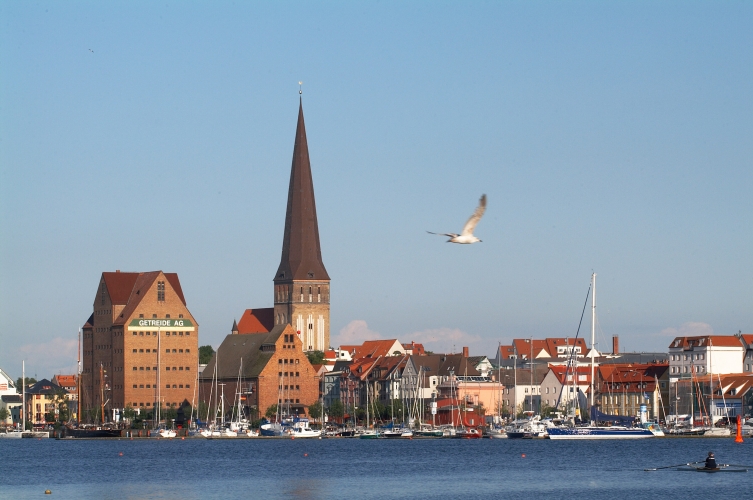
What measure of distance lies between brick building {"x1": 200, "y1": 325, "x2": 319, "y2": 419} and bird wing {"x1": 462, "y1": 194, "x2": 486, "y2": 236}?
5417 inches

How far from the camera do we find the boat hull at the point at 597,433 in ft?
407

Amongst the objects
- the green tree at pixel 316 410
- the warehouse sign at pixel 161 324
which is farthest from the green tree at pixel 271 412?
the warehouse sign at pixel 161 324

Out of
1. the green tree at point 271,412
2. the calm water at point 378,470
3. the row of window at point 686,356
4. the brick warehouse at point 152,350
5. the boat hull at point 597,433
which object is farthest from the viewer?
the brick warehouse at point 152,350

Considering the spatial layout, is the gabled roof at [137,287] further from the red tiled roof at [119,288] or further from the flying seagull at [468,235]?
the flying seagull at [468,235]

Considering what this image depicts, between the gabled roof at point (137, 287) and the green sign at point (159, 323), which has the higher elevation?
the gabled roof at point (137, 287)

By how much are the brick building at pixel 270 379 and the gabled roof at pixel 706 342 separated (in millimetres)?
46232

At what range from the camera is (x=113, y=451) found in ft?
416

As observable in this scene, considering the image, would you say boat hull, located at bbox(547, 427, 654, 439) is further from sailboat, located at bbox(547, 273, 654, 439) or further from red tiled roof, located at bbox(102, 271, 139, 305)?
red tiled roof, located at bbox(102, 271, 139, 305)

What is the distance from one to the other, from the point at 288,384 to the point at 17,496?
116778 mm

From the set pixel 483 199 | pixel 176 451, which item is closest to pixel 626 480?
pixel 483 199

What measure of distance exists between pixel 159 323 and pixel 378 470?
10455 centimetres

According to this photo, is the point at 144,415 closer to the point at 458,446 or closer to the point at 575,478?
the point at 458,446

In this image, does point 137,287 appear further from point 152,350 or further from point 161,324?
point 152,350

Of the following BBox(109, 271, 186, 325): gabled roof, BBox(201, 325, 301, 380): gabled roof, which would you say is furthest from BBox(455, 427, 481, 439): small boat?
BBox(109, 271, 186, 325): gabled roof
